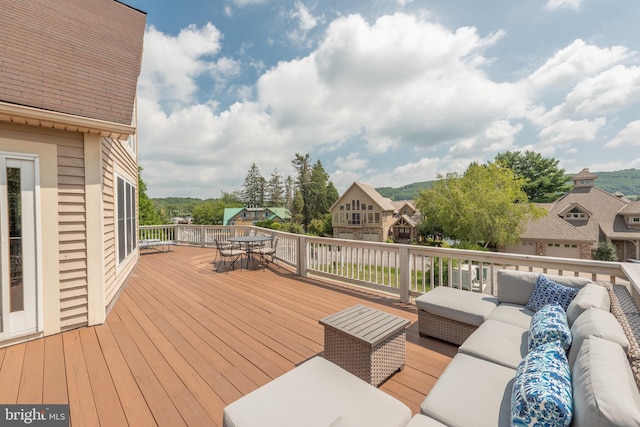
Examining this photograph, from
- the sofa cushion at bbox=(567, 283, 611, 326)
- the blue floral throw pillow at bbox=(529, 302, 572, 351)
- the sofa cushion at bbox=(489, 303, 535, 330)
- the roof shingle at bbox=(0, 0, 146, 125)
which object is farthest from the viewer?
the roof shingle at bbox=(0, 0, 146, 125)

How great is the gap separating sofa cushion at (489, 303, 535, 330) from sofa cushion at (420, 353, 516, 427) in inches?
36.2

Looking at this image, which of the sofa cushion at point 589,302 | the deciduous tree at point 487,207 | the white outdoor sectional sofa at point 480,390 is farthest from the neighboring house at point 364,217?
the white outdoor sectional sofa at point 480,390

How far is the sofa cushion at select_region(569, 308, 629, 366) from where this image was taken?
4.68ft

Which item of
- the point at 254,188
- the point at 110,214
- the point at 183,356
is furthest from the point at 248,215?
the point at 183,356

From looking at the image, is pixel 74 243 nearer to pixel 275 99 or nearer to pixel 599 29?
pixel 275 99

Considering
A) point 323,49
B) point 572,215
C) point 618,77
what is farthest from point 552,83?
point 572,215

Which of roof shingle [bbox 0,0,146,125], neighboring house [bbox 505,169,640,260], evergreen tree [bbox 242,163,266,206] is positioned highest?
evergreen tree [bbox 242,163,266,206]

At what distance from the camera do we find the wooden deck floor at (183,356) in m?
2.04

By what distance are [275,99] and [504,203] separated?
1715 cm

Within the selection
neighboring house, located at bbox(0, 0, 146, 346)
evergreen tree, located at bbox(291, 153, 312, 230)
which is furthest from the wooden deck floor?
evergreen tree, located at bbox(291, 153, 312, 230)

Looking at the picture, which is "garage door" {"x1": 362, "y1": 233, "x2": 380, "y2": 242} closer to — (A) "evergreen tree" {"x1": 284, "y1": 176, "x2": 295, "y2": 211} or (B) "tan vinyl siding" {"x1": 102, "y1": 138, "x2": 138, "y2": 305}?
(A) "evergreen tree" {"x1": 284, "y1": 176, "x2": 295, "y2": 211}

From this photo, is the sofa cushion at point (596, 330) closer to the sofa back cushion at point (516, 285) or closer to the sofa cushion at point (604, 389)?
the sofa cushion at point (604, 389)

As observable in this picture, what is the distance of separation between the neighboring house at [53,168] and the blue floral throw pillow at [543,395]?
15.2 ft

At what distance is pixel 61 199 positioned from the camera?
129 inches
